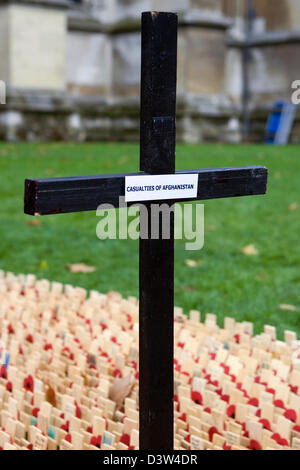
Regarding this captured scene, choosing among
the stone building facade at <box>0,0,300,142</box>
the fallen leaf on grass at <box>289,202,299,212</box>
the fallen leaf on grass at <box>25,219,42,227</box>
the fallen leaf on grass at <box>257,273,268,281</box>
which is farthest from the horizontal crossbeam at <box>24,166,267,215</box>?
the stone building facade at <box>0,0,300,142</box>

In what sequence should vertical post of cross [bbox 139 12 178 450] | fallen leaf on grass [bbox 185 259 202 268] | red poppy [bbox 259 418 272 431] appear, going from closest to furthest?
vertical post of cross [bbox 139 12 178 450]
red poppy [bbox 259 418 272 431]
fallen leaf on grass [bbox 185 259 202 268]

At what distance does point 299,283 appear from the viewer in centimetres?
A: 437

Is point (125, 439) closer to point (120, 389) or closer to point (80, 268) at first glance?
point (120, 389)

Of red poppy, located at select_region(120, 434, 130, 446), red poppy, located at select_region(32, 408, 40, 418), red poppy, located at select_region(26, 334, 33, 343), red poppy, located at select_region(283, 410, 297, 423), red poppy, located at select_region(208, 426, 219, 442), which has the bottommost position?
red poppy, located at select_region(120, 434, 130, 446)

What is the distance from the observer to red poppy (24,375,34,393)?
2775 millimetres

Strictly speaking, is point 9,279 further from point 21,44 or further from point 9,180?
point 21,44

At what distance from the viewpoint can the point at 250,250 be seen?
521cm

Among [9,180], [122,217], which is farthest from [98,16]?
[122,217]

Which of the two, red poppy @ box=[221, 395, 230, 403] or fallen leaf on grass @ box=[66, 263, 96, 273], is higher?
fallen leaf on grass @ box=[66, 263, 96, 273]

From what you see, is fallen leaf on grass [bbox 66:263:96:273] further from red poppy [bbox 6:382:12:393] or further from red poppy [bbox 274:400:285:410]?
red poppy [bbox 274:400:285:410]

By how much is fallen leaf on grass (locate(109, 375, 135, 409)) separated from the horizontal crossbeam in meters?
0.94

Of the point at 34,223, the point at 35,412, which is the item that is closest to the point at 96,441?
the point at 35,412

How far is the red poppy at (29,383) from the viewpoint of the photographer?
2775 millimetres

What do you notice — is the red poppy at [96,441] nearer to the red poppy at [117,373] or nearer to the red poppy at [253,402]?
the red poppy at [117,373]
